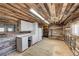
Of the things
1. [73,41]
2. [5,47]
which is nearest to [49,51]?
[73,41]

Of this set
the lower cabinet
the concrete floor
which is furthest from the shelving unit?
the lower cabinet

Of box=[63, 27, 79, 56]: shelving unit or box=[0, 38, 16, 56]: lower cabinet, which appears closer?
box=[0, 38, 16, 56]: lower cabinet

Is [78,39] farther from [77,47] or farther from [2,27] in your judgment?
[2,27]

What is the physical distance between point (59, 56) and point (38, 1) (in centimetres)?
113

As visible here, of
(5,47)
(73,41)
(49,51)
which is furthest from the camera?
(73,41)

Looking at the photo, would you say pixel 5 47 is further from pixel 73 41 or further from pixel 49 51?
pixel 73 41

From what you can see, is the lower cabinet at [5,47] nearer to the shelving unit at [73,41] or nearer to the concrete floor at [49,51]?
the concrete floor at [49,51]

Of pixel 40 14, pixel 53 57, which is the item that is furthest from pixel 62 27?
pixel 53 57

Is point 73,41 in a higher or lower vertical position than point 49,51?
higher

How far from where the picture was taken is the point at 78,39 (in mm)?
1746

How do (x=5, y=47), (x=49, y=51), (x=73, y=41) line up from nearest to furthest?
(x=5, y=47) → (x=49, y=51) → (x=73, y=41)

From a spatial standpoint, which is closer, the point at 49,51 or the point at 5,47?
the point at 5,47

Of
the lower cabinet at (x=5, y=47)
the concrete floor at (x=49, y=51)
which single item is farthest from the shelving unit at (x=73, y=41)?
the lower cabinet at (x=5, y=47)

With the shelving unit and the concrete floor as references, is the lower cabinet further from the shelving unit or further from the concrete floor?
the shelving unit
